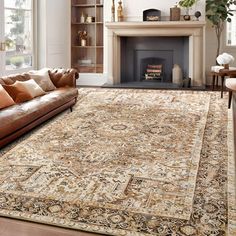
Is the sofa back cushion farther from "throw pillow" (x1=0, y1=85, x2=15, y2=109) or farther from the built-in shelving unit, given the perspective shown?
the built-in shelving unit

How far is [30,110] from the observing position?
13.7ft

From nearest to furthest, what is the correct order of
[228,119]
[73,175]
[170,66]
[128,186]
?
[128,186], [73,175], [228,119], [170,66]

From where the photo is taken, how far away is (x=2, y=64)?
21.8ft

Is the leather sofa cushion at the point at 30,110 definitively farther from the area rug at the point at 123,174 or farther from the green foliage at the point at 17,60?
the green foliage at the point at 17,60

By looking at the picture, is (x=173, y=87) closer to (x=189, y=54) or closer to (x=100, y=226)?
(x=189, y=54)

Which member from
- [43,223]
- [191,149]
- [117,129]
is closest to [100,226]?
[43,223]

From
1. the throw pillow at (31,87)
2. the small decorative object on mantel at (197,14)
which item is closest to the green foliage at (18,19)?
the throw pillow at (31,87)

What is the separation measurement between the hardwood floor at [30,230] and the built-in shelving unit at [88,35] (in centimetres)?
681

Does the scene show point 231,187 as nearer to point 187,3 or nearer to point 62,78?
point 62,78

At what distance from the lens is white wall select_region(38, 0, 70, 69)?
25.3 ft

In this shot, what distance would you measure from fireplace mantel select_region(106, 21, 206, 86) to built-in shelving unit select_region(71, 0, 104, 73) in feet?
2.24

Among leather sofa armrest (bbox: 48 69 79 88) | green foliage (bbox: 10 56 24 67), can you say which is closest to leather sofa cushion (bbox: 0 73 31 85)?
leather sofa armrest (bbox: 48 69 79 88)

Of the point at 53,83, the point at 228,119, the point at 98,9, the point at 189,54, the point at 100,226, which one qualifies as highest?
the point at 98,9

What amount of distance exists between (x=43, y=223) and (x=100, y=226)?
1.14 ft
